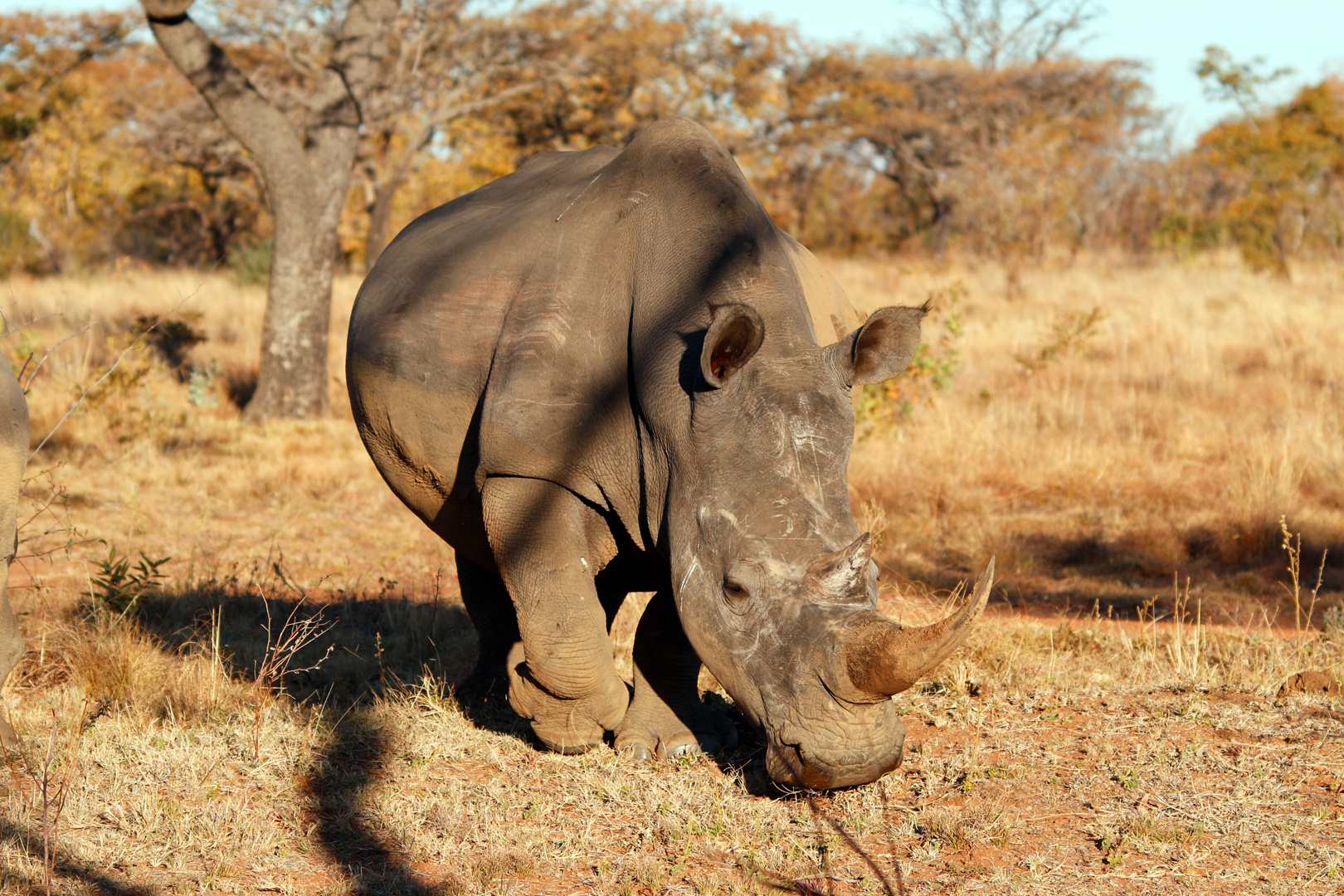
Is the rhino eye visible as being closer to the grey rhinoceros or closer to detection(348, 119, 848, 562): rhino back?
the grey rhinoceros

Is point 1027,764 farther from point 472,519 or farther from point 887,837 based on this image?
point 472,519

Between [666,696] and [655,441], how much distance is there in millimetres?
1361

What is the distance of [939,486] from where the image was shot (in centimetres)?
983

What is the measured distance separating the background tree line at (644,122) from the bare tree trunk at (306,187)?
483cm

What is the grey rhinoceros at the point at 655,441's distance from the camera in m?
3.38

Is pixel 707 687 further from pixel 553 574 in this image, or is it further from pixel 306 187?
pixel 306 187

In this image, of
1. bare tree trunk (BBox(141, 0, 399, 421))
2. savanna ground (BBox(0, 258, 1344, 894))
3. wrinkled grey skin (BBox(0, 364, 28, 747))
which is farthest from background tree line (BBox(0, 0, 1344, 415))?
wrinkled grey skin (BBox(0, 364, 28, 747))

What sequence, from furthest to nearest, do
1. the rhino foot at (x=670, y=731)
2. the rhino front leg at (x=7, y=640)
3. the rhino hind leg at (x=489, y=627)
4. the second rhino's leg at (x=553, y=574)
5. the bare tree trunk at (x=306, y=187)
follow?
the bare tree trunk at (x=306, y=187) < the rhino hind leg at (x=489, y=627) < the rhino foot at (x=670, y=731) < the rhino front leg at (x=7, y=640) < the second rhino's leg at (x=553, y=574)

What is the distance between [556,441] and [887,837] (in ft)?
5.25

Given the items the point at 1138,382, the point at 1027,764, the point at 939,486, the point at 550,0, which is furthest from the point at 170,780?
the point at 550,0

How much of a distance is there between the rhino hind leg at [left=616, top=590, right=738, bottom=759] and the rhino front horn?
1524mm

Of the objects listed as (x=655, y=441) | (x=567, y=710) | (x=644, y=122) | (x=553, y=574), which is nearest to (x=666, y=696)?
(x=567, y=710)

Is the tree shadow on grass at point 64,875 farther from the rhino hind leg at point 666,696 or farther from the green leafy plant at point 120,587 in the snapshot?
the green leafy plant at point 120,587

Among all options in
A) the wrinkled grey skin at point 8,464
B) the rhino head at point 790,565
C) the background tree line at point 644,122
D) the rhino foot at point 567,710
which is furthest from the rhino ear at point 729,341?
the background tree line at point 644,122
